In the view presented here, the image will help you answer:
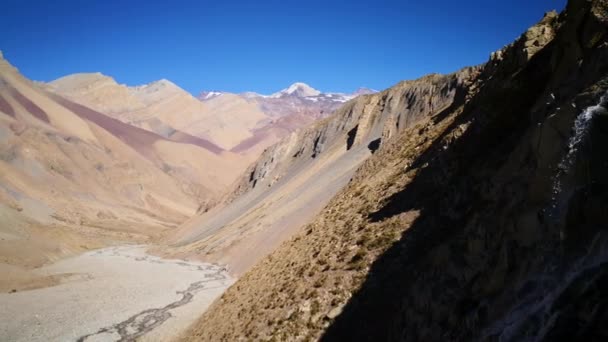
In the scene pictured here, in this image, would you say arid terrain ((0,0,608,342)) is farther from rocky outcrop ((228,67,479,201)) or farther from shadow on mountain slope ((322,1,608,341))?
rocky outcrop ((228,67,479,201))

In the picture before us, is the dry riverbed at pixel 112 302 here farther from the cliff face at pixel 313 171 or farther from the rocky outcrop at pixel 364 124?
the rocky outcrop at pixel 364 124

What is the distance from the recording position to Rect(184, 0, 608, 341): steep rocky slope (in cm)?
539

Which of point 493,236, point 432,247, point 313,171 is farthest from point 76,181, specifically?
point 493,236

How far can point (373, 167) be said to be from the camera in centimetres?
2369

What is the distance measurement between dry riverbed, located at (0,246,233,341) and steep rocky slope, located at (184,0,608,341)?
1254 centimetres

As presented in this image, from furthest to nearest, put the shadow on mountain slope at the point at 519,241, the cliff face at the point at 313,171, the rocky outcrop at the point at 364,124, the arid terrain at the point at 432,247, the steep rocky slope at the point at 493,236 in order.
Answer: the rocky outcrop at the point at 364,124, the cliff face at the point at 313,171, the arid terrain at the point at 432,247, the steep rocky slope at the point at 493,236, the shadow on mountain slope at the point at 519,241

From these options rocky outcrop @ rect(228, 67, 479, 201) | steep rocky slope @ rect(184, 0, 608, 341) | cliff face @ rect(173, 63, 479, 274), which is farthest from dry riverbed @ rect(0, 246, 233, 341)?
rocky outcrop @ rect(228, 67, 479, 201)

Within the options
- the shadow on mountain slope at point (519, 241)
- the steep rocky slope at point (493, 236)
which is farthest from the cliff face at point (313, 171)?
the shadow on mountain slope at point (519, 241)

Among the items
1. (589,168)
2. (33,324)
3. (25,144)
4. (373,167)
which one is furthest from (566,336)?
(25,144)

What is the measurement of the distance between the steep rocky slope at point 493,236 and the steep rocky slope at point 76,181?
35630 millimetres

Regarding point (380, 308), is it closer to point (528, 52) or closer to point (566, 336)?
point (566, 336)

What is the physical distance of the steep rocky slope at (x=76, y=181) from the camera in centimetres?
6366

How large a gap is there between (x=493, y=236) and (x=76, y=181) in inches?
4534

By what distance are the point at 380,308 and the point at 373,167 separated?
14094 mm
